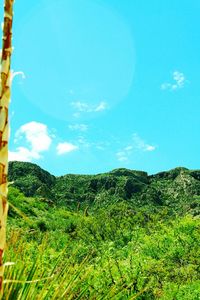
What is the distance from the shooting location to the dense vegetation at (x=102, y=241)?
2.62 meters

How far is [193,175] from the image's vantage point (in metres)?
46.5

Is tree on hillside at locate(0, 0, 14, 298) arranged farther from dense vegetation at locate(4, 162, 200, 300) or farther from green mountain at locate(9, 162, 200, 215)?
green mountain at locate(9, 162, 200, 215)

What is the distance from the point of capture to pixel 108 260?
21.4 feet

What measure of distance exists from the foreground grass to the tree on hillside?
0.45 ft

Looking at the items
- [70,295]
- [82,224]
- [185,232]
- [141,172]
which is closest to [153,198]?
[141,172]

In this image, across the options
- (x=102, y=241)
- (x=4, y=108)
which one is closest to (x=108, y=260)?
(x=4, y=108)

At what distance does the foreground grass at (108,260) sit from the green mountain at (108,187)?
16001 mm

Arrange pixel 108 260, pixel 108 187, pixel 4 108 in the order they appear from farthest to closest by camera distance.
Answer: pixel 108 187 → pixel 108 260 → pixel 4 108

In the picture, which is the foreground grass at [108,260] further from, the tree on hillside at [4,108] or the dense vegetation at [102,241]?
the tree on hillside at [4,108]

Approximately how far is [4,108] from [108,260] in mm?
5546

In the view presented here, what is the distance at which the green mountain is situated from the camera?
1553 inches

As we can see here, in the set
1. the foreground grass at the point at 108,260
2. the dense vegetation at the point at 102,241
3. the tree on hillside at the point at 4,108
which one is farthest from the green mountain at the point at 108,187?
the tree on hillside at the point at 4,108

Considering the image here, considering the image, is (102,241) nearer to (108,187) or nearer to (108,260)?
(108,260)

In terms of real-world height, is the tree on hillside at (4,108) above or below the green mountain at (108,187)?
below
